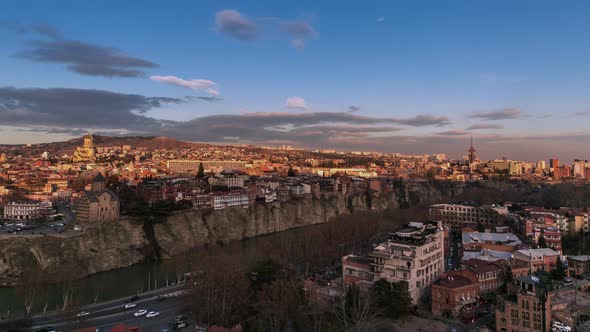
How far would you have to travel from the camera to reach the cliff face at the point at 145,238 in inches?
711

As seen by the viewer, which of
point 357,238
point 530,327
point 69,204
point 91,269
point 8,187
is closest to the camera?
point 530,327

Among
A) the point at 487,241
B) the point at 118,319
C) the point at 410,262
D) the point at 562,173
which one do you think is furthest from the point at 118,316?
the point at 562,173

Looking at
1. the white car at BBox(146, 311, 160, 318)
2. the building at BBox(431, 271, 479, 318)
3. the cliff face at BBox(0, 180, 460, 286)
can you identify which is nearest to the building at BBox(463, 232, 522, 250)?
the building at BBox(431, 271, 479, 318)

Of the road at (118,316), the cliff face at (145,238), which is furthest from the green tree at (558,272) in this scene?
the cliff face at (145,238)

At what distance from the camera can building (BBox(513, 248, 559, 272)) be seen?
1536 cm

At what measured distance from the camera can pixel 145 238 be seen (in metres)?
22.8

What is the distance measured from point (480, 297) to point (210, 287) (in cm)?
782

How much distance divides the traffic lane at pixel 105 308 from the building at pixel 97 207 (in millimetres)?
9630

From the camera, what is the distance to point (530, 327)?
10.4m

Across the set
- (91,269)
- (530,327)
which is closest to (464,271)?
(530,327)

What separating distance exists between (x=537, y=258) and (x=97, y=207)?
66.6ft

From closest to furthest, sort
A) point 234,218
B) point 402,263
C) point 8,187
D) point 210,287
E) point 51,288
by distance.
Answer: point 210,287
point 402,263
point 51,288
point 234,218
point 8,187

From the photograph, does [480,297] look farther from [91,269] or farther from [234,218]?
[234,218]

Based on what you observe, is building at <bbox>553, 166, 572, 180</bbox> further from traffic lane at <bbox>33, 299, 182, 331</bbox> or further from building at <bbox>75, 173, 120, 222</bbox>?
traffic lane at <bbox>33, 299, 182, 331</bbox>
